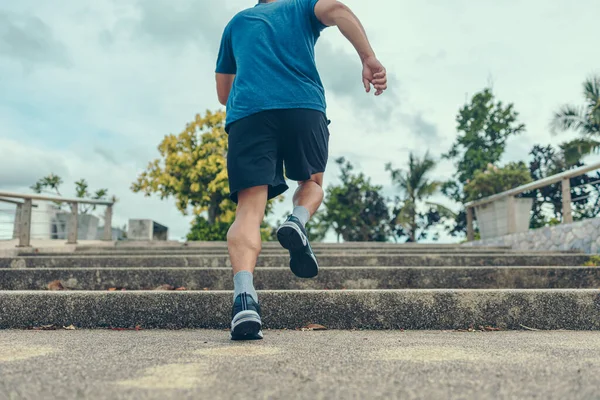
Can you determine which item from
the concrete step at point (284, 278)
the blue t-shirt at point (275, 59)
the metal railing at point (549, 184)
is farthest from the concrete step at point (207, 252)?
the blue t-shirt at point (275, 59)

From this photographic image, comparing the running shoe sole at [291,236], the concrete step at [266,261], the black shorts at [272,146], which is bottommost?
the concrete step at [266,261]

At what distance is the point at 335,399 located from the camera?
111cm

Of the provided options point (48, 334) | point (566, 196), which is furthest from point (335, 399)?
point (566, 196)

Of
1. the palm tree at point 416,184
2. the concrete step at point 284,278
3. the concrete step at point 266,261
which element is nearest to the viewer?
the concrete step at point 284,278

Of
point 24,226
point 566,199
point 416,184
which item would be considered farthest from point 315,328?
point 416,184

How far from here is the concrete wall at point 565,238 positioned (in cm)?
623

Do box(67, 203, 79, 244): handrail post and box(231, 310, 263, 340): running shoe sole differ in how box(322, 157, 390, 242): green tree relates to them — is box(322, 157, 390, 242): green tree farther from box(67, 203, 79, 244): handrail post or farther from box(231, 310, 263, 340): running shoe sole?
box(231, 310, 263, 340): running shoe sole

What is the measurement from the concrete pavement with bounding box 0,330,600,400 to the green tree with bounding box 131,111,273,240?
1310 centimetres

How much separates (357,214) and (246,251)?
79.6 ft

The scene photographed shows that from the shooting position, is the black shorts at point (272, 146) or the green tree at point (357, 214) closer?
the black shorts at point (272, 146)

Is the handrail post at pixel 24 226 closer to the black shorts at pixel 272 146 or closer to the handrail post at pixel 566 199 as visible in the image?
the black shorts at pixel 272 146

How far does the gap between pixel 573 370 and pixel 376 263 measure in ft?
10.9

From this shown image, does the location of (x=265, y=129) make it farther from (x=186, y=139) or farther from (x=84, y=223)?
(x=84, y=223)

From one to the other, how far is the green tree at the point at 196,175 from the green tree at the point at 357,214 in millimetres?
11476
